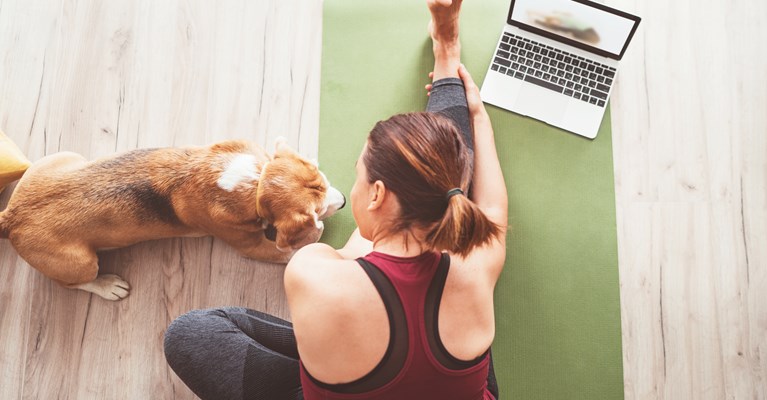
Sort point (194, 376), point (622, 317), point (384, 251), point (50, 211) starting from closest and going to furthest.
Result: point (384, 251)
point (194, 376)
point (50, 211)
point (622, 317)

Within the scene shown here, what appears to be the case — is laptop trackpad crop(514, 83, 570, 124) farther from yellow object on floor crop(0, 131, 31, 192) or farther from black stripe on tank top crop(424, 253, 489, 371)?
yellow object on floor crop(0, 131, 31, 192)

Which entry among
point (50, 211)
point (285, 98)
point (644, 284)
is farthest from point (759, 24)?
point (50, 211)

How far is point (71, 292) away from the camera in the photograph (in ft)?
6.78

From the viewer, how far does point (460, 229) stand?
1096mm

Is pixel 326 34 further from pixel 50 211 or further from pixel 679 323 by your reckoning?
pixel 679 323

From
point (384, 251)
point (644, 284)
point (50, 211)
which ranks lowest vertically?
point (644, 284)

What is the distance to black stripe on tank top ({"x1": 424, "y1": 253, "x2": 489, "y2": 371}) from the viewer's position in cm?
115

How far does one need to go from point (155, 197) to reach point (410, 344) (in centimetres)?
106

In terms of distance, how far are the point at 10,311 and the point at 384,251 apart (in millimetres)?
1730

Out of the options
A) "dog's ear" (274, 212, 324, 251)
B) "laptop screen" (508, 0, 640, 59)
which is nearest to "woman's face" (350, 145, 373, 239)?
"dog's ear" (274, 212, 324, 251)

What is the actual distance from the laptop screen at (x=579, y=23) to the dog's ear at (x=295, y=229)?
1.15 meters

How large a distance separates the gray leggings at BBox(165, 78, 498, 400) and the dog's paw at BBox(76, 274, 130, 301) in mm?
510

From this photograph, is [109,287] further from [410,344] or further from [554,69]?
[554,69]

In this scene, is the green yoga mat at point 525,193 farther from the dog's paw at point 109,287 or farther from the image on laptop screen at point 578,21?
the dog's paw at point 109,287
